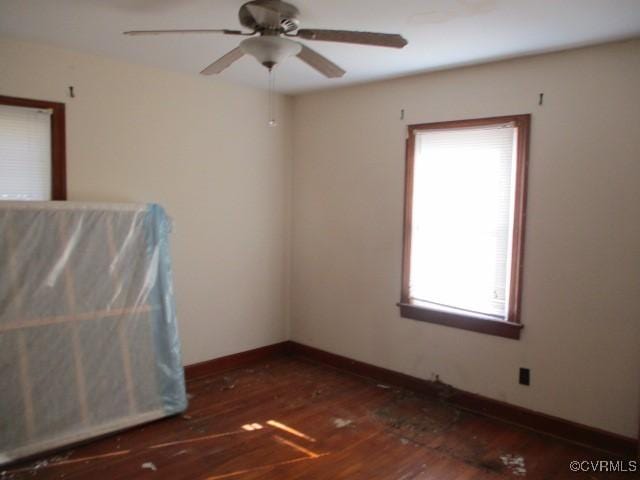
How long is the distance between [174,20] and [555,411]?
3266mm

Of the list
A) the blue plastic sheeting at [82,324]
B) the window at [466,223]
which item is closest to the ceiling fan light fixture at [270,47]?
the blue plastic sheeting at [82,324]

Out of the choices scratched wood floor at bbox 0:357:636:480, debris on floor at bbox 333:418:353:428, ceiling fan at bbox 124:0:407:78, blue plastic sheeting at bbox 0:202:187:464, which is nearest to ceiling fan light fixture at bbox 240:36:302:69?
ceiling fan at bbox 124:0:407:78

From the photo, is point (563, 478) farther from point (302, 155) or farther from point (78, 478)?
point (302, 155)

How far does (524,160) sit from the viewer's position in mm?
3084

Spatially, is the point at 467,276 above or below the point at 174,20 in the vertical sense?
below

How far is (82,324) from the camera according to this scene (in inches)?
115

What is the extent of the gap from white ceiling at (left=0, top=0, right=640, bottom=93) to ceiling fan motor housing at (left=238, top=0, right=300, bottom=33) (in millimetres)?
68

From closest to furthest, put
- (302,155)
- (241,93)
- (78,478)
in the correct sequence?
(78,478)
(241,93)
(302,155)

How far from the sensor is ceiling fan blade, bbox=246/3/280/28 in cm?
200

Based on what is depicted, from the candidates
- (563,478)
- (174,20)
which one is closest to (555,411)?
(563,478)

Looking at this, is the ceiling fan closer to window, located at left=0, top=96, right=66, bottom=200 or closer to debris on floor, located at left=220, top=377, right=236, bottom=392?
window, located at left=0, top=96, right=66, bottom=200

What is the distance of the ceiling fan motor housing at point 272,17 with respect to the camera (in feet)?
6.73

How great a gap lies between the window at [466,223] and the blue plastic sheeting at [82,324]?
188 cm

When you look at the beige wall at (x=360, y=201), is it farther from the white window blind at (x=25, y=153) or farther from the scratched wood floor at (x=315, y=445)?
the scratched wood floor at (x=315, y=445)
